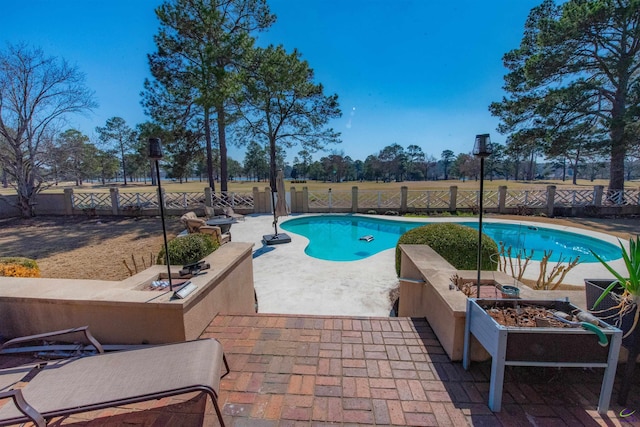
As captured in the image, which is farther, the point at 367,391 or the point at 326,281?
the point at 326,281

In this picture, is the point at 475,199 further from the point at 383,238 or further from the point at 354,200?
the point at 383,238

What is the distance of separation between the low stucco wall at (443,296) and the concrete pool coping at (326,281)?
1151 mm

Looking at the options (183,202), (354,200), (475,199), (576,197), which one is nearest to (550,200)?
(576,197)

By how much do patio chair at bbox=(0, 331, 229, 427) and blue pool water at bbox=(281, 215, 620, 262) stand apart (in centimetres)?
619

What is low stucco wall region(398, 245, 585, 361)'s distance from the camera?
2.12 meters

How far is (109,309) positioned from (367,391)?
6.95ft

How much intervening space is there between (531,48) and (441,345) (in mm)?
17269

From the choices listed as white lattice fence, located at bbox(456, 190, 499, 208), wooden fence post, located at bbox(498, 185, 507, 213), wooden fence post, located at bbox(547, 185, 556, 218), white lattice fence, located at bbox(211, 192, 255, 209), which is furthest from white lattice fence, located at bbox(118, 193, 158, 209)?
wooden fence post, located at bbox(547, 185, 556, 218)

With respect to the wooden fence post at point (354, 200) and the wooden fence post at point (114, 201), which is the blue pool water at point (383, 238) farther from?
the wooden fence post at point (114, 201)

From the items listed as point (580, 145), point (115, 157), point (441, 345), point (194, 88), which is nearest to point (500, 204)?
point (580, 145)

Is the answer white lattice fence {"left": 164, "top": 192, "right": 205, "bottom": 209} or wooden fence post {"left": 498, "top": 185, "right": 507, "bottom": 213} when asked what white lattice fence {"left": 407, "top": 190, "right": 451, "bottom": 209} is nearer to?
wooden fence post {"left": 498, "top": 185, "right": 507, "bottom": 213}

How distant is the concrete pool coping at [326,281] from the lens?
14.7 feet

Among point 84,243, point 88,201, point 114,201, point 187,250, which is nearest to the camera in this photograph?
point 187,250

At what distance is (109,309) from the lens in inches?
87.7
